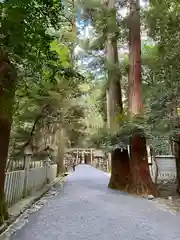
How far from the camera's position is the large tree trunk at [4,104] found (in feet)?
12.5

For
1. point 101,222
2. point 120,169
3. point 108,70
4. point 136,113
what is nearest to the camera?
point 101,222

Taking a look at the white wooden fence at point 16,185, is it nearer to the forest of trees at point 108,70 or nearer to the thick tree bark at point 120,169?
the forest of trees at point 108,70

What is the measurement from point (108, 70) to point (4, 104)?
823cm

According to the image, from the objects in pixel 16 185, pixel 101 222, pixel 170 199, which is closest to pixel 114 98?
pixel 170 199

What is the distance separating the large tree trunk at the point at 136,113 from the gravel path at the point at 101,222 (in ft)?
5.66

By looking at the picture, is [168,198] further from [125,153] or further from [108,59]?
[108,59]

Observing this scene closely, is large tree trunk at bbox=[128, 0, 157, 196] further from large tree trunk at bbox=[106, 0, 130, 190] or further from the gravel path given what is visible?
the gravel path

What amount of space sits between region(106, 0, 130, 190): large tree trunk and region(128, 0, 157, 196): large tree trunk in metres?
0.83

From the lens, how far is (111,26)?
1090 cm

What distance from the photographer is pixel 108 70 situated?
39.9 ft

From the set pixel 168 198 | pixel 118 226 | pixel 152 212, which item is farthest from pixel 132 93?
pixel 118 226

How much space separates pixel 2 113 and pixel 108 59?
315 inches

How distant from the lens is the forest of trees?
11.9 ft

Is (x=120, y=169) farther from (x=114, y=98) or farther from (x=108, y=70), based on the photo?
(x=108, y=70)
